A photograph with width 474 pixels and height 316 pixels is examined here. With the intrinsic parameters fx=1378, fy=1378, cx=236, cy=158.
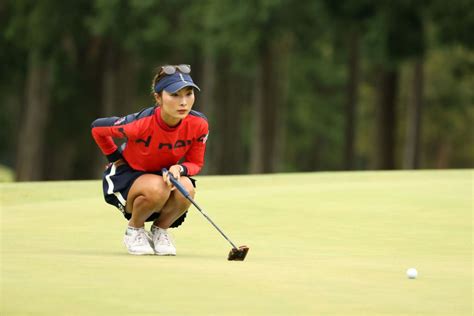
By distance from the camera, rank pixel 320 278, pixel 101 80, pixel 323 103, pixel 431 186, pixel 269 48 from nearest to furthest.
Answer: pixel 320 278
pixel 431 186
pixel 269 48
pixel 101 80
pixel 323 103

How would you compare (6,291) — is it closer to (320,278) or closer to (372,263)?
(320,278)

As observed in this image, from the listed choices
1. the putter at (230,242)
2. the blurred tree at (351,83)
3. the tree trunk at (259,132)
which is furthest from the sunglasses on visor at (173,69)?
the blurred tree at (351,83)

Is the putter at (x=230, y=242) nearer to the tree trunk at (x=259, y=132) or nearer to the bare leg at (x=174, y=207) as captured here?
the bare leg at (x=174, y=207)

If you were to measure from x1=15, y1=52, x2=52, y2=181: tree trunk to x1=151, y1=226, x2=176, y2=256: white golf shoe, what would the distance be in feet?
106

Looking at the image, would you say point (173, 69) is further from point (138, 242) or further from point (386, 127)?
point (386, 127)

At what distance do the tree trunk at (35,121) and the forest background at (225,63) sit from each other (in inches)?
1.7

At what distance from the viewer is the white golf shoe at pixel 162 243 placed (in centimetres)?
975

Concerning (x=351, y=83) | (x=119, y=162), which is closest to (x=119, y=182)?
(x=119, y=162)

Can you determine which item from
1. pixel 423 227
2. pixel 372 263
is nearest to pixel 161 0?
pixel 423 227

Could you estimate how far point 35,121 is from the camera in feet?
139

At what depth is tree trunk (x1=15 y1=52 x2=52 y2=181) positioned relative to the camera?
42250 mm

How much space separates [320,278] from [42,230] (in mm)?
4023

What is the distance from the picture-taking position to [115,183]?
979 cm

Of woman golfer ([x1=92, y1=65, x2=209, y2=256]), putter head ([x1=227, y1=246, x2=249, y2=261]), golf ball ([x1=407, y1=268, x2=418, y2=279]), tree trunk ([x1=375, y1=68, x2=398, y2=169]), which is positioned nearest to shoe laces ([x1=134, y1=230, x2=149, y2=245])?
woman golfer ([x1=92, y1=65, x2=209, y2=256])
